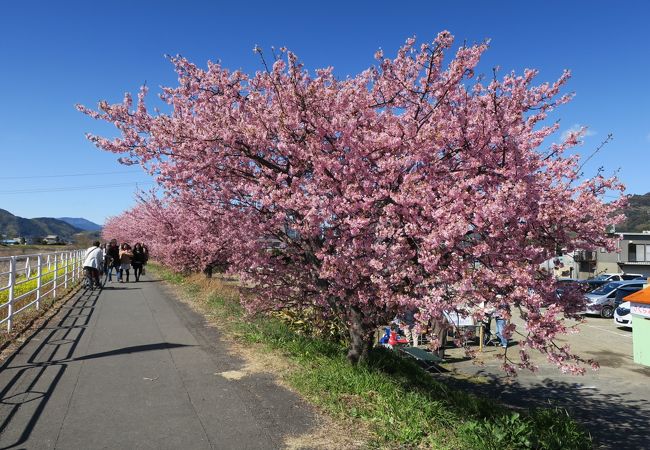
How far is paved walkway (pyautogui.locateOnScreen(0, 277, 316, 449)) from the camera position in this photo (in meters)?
4.28

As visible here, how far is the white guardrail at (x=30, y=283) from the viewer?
27.4 feet

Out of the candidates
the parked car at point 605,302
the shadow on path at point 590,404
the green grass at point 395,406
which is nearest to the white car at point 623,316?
the parked car at point 605,302

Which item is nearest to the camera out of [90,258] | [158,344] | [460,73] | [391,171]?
[391,171]

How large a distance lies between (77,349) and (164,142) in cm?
364

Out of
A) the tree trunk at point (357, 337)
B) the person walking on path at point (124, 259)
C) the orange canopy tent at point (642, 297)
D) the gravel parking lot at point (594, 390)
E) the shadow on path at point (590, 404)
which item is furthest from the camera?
the person walking on path at point (124, 259)

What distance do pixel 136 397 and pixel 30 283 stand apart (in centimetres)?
1281

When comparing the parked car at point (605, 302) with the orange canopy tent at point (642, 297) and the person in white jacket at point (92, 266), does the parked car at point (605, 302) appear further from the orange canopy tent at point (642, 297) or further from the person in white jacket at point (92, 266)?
the orange canopy tent at point (642, 297)

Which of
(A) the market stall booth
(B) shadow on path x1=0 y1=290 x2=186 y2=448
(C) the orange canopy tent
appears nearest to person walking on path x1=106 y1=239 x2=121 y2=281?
(B) shadow on path x1=0 y1=290 x2=186 y2=448

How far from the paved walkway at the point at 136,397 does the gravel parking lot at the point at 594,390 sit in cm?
624

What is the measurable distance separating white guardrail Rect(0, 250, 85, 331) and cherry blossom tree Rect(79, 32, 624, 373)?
10.9 feet

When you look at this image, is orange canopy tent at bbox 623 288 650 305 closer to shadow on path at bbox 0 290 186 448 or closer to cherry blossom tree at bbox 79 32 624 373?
cherry blossom tree at bbox 79 32 624 373

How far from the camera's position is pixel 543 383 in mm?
13078

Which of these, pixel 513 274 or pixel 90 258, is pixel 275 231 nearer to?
pixel 513 274

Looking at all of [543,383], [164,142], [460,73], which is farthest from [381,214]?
[543,383]
